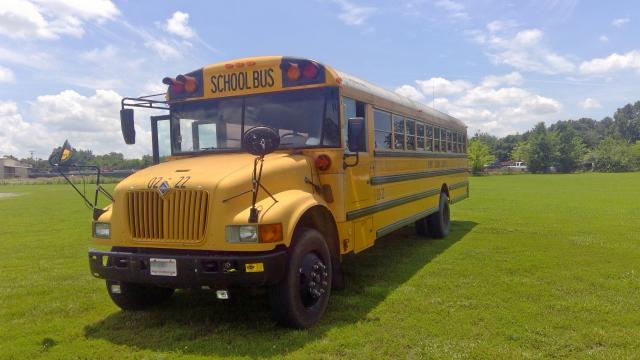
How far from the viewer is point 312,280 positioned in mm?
4715

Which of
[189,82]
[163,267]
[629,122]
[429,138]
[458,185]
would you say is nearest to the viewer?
[163,267]

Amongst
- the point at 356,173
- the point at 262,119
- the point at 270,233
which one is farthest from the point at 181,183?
the point at 356,173

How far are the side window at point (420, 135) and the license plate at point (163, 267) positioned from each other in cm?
521

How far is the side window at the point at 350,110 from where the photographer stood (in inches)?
211

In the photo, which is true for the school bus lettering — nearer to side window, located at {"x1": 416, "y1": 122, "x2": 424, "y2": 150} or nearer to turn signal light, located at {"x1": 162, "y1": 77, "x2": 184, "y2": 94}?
turn signal light, located at {"x1": 162, "y1": 77, "x2": 184, "y2": 94}

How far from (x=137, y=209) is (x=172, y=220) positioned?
0.39m

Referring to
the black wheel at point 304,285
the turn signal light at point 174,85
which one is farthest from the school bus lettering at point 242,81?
the black wheel at point 304,285

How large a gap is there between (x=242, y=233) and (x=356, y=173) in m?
1.97

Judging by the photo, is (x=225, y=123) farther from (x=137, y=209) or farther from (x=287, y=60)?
(x=137, y=209)

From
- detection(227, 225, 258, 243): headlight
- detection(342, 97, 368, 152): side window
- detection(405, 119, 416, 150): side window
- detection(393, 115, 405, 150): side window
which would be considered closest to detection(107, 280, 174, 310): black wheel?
detection(227, 225, 258, 243): headlight

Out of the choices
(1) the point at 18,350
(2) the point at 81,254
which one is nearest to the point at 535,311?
(1) the point at 18,350

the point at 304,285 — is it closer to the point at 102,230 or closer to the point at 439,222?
the point at 102,230

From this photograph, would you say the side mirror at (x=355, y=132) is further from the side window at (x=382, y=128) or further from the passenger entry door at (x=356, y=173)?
the side window at (x=382, y=128)

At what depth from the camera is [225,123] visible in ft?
18.3
